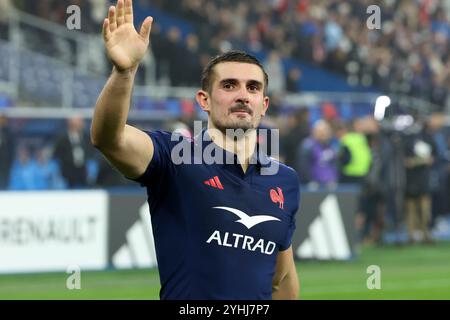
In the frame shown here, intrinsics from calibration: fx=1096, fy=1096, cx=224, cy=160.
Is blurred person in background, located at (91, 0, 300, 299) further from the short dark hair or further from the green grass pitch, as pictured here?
the green grass pitch

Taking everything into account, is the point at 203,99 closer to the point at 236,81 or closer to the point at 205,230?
the point at 236,81

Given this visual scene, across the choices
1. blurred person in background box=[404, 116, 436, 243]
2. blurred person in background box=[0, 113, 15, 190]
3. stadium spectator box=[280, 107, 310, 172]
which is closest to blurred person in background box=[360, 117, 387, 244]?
blurred person in background box=[404, 116, 436, 243]

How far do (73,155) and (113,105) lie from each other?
11.3 metres

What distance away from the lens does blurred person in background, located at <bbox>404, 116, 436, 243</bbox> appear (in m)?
18.2

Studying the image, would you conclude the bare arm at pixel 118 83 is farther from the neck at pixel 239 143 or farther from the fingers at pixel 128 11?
the neck at pixel 239 143

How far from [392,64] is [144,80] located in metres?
6.00

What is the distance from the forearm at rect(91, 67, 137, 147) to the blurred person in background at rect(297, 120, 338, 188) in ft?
40.2

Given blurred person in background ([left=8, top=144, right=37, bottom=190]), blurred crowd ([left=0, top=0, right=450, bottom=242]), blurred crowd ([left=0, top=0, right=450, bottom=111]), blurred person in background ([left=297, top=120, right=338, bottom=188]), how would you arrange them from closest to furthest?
blurred person in background ([left=8, top=144, right=37, bottom=190]), blurred crowd ([left=0, top=0, right=450, bottom=242]), blurred person in background ([left=297, top=120, right=338, bottom=188]), blurred crowd ([left=0, top=0, right=450, bottom=111])

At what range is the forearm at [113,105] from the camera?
4.10 metres

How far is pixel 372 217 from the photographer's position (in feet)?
59.5

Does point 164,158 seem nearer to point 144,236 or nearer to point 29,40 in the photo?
point 144,236

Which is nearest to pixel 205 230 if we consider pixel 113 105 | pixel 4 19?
pixel 113 105

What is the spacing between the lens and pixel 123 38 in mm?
4156
